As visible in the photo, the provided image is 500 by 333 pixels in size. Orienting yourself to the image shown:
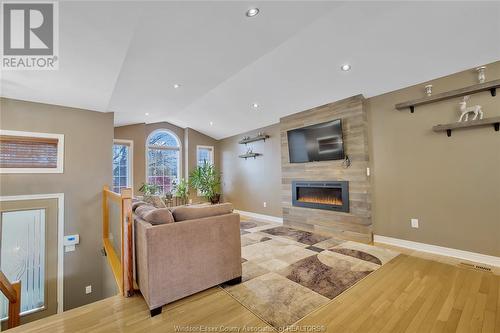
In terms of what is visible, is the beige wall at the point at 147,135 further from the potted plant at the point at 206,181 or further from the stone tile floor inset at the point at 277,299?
the stone tile floor inset at the point at 277,299

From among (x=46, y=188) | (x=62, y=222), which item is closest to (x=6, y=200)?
(x=46, y=188)

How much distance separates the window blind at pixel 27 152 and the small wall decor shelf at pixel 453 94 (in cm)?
577

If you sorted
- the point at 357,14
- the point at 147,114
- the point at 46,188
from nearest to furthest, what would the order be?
the point at 357,14 < the point at 46,188 < the point at 147,114

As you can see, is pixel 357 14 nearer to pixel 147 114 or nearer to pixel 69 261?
pixel 147 114

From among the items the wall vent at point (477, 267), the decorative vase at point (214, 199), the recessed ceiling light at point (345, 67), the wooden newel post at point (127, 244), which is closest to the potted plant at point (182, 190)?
the decorative vase at point (214, 199)

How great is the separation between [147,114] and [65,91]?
217 cm

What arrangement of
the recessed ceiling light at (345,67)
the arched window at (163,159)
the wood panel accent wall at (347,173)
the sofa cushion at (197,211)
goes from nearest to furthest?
the sofa cushion at (197,211)
the recessed ceiling light at (345,67)
the wood panel accent wall at (347,173)
the arched window at (163,159)

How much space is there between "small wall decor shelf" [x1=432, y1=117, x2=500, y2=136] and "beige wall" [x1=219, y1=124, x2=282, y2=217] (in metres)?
3.18

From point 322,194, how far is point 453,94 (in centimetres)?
254

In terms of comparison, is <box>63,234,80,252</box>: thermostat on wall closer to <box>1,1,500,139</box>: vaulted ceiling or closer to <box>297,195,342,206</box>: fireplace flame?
<box>1,1,500,139</box>: vaulted ceiling

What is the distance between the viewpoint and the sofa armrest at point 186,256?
72.9 inches

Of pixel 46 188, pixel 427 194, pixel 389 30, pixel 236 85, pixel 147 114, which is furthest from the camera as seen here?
pixel 147 114

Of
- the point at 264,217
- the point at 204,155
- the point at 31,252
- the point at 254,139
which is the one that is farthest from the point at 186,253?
the point at 204,155

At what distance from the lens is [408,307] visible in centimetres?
189
